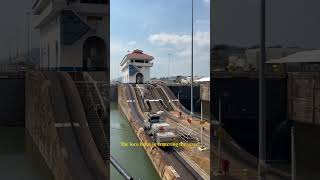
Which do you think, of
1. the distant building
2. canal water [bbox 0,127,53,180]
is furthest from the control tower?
the distant building

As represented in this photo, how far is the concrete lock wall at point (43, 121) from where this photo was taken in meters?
7.64

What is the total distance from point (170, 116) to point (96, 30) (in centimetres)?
1141

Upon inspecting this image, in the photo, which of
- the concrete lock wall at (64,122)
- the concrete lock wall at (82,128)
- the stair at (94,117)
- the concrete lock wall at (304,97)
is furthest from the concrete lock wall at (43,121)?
the concrete lock wall at (304,97)

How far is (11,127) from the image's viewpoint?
27.1 feet

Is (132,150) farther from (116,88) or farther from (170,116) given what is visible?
(116,88)

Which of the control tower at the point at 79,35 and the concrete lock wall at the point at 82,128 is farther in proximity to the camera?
the control tower at the point at 79,35

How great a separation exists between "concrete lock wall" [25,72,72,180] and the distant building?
16.7 meters

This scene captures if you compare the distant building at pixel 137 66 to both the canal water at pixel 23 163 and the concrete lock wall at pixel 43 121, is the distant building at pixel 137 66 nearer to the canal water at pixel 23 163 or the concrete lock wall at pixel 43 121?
the canal water at pixel 23 163

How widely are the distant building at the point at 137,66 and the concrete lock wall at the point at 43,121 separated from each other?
16.7 m

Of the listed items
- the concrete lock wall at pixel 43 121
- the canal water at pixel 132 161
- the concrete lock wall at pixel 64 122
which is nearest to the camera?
the concrete lock wall at pixel 64 122

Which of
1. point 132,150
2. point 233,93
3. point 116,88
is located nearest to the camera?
point 233,93

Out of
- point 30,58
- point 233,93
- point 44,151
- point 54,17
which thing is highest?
point 54,17

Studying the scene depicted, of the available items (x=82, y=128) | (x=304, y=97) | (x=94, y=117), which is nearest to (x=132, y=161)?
(x=82, y=128)

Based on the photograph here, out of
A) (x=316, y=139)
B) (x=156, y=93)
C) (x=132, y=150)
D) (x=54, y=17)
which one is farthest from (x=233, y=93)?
(x=156, y=93)
